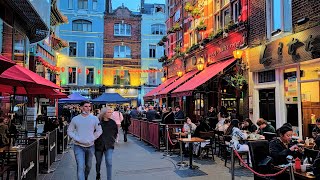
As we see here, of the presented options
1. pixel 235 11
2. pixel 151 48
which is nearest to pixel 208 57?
pixel 235 11

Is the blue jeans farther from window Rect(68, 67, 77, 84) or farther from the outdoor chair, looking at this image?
window Rect(68, 67, 77, 84)

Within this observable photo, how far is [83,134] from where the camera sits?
678 centimetres

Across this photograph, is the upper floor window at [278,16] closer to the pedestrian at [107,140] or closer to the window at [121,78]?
the pedestrian at [107,140]

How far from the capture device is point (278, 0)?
12.0 m

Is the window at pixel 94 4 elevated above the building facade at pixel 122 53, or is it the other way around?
the window at pixel 94 4

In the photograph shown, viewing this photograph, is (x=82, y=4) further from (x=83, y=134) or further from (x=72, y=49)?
(x=83, y=134)

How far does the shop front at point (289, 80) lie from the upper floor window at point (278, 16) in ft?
1.66

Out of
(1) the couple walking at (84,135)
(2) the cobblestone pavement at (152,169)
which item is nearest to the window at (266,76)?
(2) the cobblestone pavement at (152,169)

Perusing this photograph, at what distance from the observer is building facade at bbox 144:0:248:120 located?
14398mm

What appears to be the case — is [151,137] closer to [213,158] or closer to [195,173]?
[213,158]

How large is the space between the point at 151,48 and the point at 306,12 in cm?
3267

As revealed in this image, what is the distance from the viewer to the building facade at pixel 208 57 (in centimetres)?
1440

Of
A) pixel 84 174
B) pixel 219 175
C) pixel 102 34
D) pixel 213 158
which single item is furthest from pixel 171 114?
pixel 102 34

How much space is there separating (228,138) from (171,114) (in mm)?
4005
